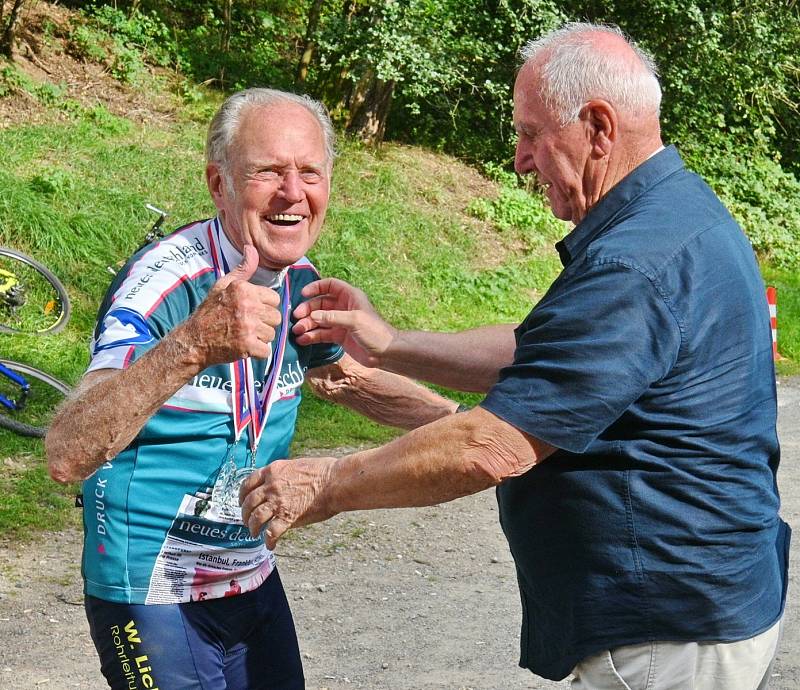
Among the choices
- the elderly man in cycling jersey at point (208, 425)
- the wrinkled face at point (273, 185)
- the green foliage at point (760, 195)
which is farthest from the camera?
the green foliage at point (760, 195)

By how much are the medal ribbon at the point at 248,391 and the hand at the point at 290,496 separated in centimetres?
23

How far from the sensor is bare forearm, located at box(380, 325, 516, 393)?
11.2 ft

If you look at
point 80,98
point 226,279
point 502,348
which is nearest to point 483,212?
point 80,98

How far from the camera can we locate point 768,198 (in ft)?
58.6

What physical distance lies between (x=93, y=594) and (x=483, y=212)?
12.2 metres

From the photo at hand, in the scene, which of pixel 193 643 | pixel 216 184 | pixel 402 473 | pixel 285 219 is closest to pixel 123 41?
pixel 216 184

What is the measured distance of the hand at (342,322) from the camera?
311cm

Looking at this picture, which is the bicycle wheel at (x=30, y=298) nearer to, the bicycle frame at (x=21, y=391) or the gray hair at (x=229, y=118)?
the bicycle frame at (x=21, y=391)

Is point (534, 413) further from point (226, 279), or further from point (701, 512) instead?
point (226, 279)

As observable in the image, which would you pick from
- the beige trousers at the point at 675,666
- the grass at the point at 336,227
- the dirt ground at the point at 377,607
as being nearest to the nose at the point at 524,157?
the beige trousers at the point at 675,666

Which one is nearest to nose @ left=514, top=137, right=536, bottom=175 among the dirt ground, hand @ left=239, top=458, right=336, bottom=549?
hand @ left=239, top=458, right=336, bottom=549

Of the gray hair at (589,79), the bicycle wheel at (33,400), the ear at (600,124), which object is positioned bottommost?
the bicycle wheel at (33,400)

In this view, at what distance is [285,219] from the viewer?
9.59ft

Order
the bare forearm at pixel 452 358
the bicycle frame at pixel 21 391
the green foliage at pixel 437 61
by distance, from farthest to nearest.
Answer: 1. the green foliage at pixel 437 61
2. the bicycle frame at pixel 21 391
3. the bare forearm at pixel 452 358
